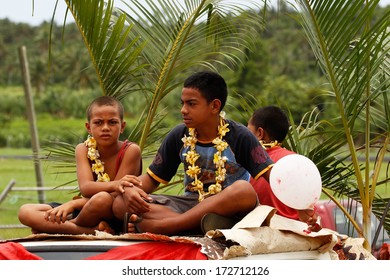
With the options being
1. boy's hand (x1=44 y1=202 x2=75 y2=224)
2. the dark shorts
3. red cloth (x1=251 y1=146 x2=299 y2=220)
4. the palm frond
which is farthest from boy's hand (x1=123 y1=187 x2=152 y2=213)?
the palm frond

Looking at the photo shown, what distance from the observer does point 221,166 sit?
4.69m

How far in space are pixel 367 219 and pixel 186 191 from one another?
1.53 metres

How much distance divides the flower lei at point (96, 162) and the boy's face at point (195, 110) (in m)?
0.56

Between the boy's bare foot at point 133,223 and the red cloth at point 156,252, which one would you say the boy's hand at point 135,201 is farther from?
the red cloth at point 156,252

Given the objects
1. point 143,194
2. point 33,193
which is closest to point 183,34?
point 143,194

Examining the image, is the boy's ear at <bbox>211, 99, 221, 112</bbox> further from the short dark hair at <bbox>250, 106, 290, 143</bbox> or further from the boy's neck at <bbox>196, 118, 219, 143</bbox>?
the short dark hair at <bbox>250, 106, 290, 143</bbox>

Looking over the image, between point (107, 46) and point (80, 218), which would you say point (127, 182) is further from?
point (107, 46)

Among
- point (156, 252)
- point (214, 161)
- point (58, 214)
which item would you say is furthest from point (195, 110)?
point (156, 252)

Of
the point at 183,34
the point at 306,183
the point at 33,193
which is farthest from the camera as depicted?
the point at 33,193

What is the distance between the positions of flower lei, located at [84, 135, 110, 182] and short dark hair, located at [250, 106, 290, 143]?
1.12 m

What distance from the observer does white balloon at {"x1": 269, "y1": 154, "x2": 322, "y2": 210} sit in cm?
395

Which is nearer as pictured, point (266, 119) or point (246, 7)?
point (266, 119)

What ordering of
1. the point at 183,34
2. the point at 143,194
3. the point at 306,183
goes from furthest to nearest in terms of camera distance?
the point at 183,34 < the point at 143,194 < the point at 306,183
